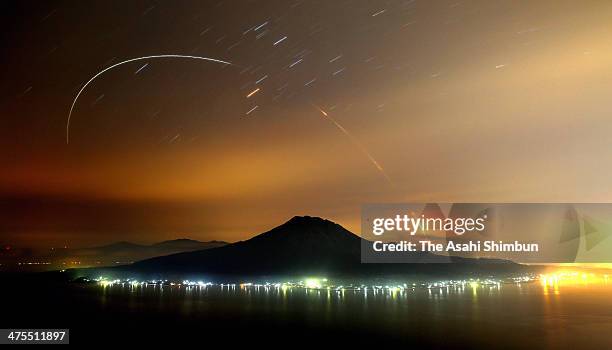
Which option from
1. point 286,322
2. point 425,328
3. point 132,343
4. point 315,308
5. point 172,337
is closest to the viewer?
point 132,343

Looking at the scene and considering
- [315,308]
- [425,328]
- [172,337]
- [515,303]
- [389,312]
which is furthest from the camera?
[515,303]

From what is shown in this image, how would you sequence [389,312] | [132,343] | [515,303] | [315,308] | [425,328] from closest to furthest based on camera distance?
1. [132,343]
2. [425,328]
3. [389,312]
4. [315,308]
5. [515,303]

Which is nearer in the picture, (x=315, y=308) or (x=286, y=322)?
(x=286, y=322)

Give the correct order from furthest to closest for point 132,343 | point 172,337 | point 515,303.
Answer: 1. point 515,303
2. point 172,337
3. point 132,343

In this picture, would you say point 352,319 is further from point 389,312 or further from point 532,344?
point 532,344

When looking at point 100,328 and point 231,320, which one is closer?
point 100,328

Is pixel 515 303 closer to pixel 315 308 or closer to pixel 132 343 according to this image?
pixel 315 308

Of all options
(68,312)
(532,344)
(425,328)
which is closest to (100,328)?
(68,312)

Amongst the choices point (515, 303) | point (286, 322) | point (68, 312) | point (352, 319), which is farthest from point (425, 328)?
point (68, 312)
